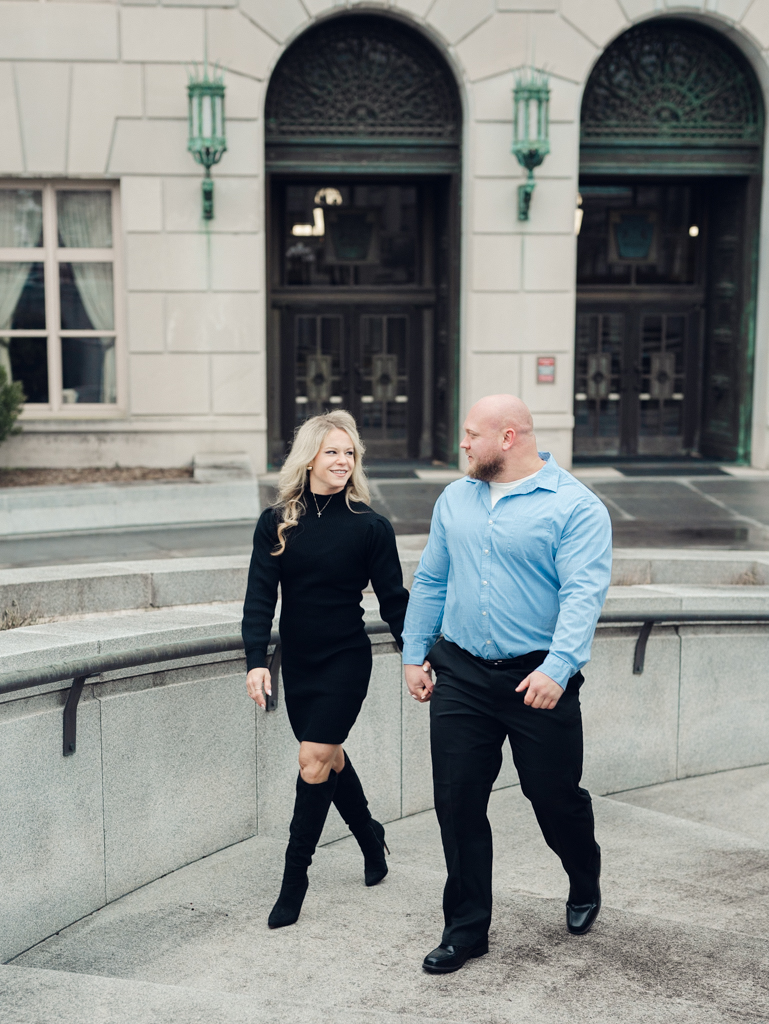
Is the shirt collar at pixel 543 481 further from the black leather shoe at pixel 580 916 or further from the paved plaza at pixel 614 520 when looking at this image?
the paved plaza at pixel 614 520

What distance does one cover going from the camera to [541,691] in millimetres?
3887

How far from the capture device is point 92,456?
14750mm

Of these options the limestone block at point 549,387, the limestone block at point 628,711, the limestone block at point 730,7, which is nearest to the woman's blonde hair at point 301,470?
the limestone block at point 628,711

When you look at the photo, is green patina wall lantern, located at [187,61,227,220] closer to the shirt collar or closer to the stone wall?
the stone wall

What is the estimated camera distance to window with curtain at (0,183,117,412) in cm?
1470

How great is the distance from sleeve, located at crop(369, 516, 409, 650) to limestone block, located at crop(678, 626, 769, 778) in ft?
8.69

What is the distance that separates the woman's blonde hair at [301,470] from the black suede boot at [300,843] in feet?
2.93

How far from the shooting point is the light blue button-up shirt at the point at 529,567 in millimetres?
3979

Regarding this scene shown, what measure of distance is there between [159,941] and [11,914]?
546 millimetres

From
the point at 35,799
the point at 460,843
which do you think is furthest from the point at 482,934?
the point at 35,799

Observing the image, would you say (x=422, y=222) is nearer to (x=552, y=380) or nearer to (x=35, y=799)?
(x=552, y=380)

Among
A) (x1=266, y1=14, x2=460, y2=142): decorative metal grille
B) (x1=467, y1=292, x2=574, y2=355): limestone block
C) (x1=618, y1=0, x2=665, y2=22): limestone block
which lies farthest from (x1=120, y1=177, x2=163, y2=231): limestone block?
(x1=618, y1=0, x2=665, y2=22): limestone block

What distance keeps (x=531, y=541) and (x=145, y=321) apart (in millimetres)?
11266

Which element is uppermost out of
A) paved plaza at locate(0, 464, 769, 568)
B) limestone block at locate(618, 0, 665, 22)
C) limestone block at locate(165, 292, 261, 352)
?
limestone block at locate(618, 0, 665, 22)
